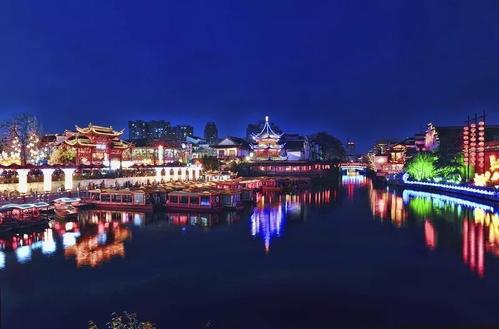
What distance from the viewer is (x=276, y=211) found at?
35.8m

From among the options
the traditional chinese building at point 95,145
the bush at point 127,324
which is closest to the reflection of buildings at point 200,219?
the bush at point 127,324

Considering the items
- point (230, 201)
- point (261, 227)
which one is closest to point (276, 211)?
point (230, 201)

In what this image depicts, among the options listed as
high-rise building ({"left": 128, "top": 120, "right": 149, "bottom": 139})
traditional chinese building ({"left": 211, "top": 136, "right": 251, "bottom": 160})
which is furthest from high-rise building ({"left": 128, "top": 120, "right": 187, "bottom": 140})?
traditional chinese building ({"left": 211, "top": 136, "right": 251, "bottom": 160})

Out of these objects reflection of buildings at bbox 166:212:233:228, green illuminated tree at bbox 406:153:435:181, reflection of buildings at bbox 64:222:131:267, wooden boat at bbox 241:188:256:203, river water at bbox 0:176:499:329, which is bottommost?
river water at bbox 0:176:499:329

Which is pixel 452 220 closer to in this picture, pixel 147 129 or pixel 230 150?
pixel 230 150

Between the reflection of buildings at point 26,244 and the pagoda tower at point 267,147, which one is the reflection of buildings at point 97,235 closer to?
the reflection of buildings at point 26,244

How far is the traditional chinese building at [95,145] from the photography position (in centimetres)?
5116

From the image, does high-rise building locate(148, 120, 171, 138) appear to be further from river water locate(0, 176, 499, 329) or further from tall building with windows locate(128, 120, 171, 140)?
river water locate(0, 176, 499, 329)

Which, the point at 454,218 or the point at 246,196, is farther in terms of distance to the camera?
the point at 246,196

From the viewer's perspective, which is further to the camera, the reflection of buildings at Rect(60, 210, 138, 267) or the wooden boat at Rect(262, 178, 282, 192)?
the wooden boat at Rect(262, 178, 282, 192)

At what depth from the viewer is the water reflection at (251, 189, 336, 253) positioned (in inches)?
1036

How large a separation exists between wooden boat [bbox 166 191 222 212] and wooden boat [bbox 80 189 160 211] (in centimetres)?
179

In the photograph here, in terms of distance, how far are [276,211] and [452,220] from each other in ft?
44.2

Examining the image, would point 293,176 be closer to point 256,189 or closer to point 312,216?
point 256,189
